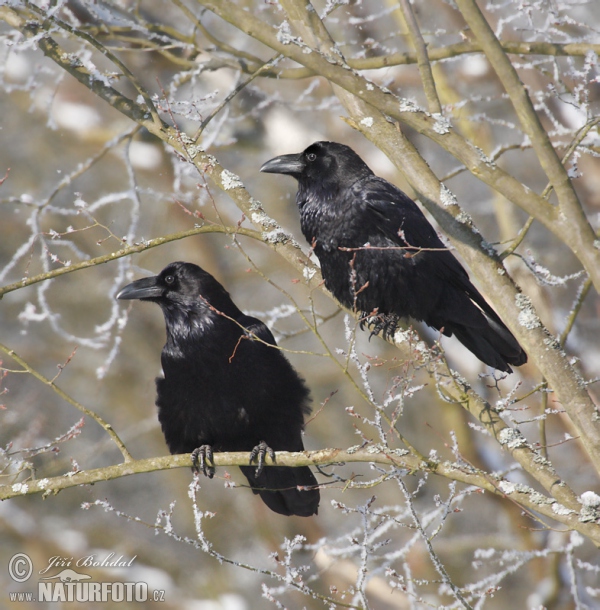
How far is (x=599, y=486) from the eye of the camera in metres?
9.00

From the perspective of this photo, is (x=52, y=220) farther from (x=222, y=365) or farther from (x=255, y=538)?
(x=222, y=365)

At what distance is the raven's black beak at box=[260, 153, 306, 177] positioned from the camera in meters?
4.83

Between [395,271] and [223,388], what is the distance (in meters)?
1.20

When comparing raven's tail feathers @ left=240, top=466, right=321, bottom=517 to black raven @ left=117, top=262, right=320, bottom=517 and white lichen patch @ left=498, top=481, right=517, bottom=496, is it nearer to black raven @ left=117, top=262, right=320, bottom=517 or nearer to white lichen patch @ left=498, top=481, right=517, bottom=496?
black raven @ left=117, top=262, right=320, bottom=517

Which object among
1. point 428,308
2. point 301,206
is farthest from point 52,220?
Result: point 428,308

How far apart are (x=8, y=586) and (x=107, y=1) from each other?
8769mm

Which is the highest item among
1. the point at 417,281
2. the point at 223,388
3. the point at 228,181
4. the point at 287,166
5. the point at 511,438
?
the point at 287,166

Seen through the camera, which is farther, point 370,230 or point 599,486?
point 599,486

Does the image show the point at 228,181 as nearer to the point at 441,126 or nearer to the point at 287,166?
the point at 287,166

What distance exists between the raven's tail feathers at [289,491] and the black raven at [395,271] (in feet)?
3.31

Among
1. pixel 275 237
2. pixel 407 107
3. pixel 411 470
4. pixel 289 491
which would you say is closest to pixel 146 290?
pixel 275 237

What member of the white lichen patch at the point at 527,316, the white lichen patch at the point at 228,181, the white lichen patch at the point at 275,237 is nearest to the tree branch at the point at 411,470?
the white lichen patch at the point at 527,316

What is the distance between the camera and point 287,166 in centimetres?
486

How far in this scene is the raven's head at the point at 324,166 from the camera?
4.68 m
